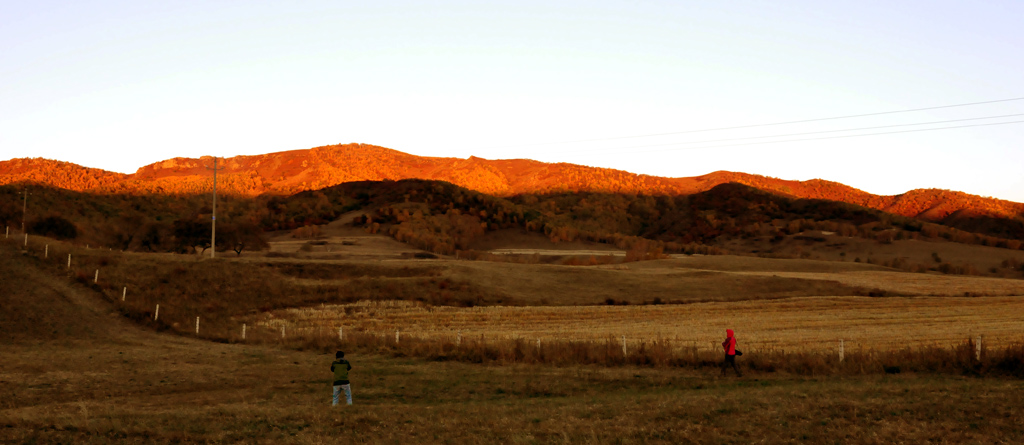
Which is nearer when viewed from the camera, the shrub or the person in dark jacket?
the person in dark jacket

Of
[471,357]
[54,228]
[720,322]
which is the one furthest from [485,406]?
[54,228]

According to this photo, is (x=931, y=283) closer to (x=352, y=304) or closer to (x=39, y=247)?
(x=352, y=304)

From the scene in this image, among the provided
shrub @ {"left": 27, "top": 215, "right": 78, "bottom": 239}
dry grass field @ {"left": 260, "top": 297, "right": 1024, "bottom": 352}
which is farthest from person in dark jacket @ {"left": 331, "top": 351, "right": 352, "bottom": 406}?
shrub @ {"left": 27, "top": 215, "right": 78, "bottom": 239}

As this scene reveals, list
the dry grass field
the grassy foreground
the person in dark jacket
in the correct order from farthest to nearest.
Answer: the dry grass field, the person in dark jacket, the grassy foreground

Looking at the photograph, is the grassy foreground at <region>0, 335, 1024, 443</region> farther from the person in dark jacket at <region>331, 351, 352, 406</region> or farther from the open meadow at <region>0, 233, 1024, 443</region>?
the person in dark jacket at <region>331, 351, 352, 406</region>

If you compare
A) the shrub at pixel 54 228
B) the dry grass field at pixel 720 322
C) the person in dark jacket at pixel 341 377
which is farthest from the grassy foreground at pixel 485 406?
the shrub at pixel 54 228

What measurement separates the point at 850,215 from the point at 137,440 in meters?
166

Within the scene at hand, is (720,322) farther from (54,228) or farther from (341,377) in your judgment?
(54,228)

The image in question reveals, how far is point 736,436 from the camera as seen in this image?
14.3 m

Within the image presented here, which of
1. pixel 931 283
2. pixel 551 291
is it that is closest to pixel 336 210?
pixel 551 291

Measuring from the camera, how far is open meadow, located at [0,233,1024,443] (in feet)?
49.4

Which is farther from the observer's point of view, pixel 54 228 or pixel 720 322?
pixel 54 228

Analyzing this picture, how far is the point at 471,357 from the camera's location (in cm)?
2814

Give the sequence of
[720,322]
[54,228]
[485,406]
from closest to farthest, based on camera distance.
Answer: [485,406] < [720,322] < [54,228]
